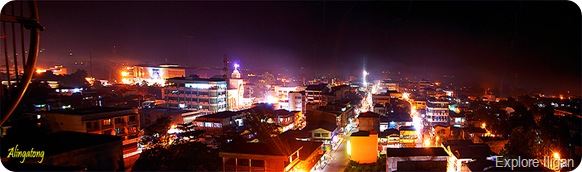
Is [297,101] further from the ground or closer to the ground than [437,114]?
further from the ground

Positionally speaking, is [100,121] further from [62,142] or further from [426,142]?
[426,142]

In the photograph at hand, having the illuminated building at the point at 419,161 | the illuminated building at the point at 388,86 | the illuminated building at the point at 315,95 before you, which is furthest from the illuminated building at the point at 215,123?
the illuminated building at the point at 388,86

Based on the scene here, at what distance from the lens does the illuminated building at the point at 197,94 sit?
675 inches

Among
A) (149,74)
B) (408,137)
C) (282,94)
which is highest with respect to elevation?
(149,74)

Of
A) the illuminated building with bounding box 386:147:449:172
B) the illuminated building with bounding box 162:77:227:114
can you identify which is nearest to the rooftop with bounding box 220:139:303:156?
the illuminated building with bounding box 386:147:449:172

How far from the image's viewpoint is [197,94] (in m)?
17.2

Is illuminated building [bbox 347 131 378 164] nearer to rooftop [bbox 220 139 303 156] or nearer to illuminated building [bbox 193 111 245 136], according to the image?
rooftop [bbox 220 139 303 156]

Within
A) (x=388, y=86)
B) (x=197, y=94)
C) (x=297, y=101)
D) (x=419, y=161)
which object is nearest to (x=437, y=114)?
(x=297, y=101)

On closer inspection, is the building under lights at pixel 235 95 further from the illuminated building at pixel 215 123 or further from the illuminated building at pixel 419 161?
→ the illuminated building at pixel 419 161

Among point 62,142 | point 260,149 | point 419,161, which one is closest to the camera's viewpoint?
point 62,142

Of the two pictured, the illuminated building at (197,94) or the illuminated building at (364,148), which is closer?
the illuminated building at (364,148)

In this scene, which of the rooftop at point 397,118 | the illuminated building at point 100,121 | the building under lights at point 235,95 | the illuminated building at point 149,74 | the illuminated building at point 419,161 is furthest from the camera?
the illuminated building at point 149,74

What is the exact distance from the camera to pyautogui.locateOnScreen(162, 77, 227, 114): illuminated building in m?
17.1

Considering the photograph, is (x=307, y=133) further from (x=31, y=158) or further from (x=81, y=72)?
(x=81, y=72)
